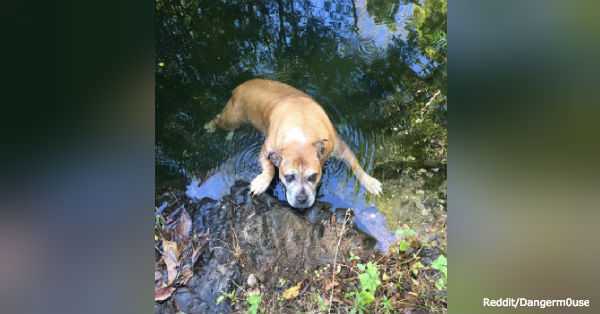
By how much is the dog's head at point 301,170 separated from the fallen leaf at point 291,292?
63cm

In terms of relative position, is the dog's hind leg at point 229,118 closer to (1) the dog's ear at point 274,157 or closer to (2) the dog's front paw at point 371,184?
(1) the dog's ear at point 274,157

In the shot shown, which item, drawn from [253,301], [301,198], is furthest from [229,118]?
[253,301]

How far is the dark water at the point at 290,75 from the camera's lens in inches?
131

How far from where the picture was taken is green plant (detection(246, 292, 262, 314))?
3348 mm

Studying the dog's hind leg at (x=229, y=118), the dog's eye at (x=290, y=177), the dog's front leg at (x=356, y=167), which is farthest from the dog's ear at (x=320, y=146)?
the dog's hind leg at (x=229, y=118)

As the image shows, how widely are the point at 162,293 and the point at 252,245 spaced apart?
0.82m

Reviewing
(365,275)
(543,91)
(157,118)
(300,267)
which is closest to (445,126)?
(543,91)

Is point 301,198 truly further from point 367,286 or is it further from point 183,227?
point 183,227

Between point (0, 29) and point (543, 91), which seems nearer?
point (543, 91)

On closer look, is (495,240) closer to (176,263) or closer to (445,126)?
Answer: (445,126)

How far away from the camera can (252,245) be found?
3375mm

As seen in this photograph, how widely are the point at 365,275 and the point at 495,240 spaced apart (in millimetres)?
998

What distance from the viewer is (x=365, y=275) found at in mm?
3293

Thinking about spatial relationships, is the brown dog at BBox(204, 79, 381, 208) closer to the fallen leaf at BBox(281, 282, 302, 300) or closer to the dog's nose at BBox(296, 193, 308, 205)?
the dog's nose at BBox(296, 193, 308, 205)
